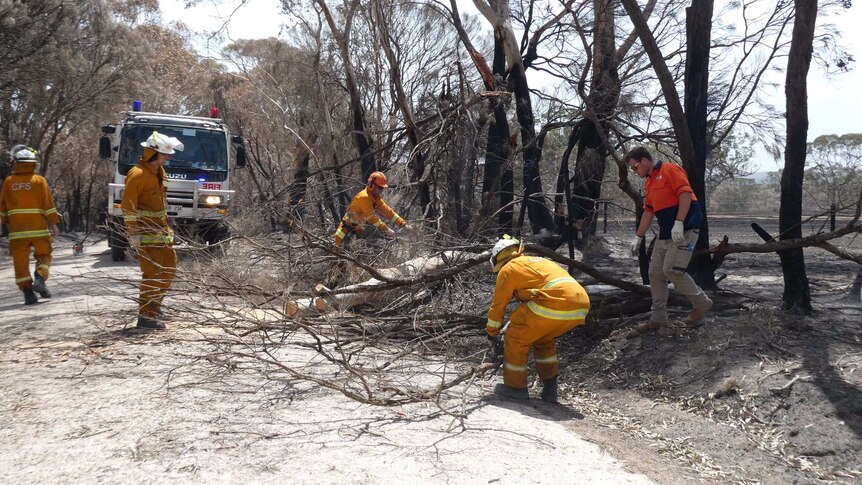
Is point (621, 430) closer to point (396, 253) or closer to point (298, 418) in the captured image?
point (298, 418)

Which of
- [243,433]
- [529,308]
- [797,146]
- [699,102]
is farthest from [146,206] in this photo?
[797,146]

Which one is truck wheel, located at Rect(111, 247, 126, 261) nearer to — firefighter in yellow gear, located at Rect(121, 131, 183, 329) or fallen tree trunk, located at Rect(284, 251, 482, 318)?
firefighter in yellow gear, located at Rect(121, 131, 183, 329)

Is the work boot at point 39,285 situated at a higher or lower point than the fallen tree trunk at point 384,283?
lower

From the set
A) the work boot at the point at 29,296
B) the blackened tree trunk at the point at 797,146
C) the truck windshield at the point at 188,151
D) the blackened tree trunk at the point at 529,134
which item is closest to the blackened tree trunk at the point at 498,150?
the blackened tree trunk at the point at 529,134

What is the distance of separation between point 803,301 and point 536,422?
11.3 ft

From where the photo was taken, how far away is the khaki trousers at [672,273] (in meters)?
5.93

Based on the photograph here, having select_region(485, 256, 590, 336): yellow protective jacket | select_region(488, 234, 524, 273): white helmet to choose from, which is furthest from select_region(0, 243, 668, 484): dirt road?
select_region(488, 234, 524, 273): white helmet

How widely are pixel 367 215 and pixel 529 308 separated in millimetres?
3595

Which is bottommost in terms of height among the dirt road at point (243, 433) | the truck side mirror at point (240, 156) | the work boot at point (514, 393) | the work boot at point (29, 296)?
the work boot at point (514, 393)

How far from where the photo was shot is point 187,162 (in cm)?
1279

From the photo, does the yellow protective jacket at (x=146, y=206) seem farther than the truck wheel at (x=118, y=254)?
No

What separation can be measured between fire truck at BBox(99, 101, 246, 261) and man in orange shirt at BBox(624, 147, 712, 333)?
822 centimetres

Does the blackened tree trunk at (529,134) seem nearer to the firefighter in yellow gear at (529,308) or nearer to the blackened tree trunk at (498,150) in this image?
the blackened tree trunk at (498,150)

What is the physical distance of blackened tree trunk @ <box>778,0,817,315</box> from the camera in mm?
6699
